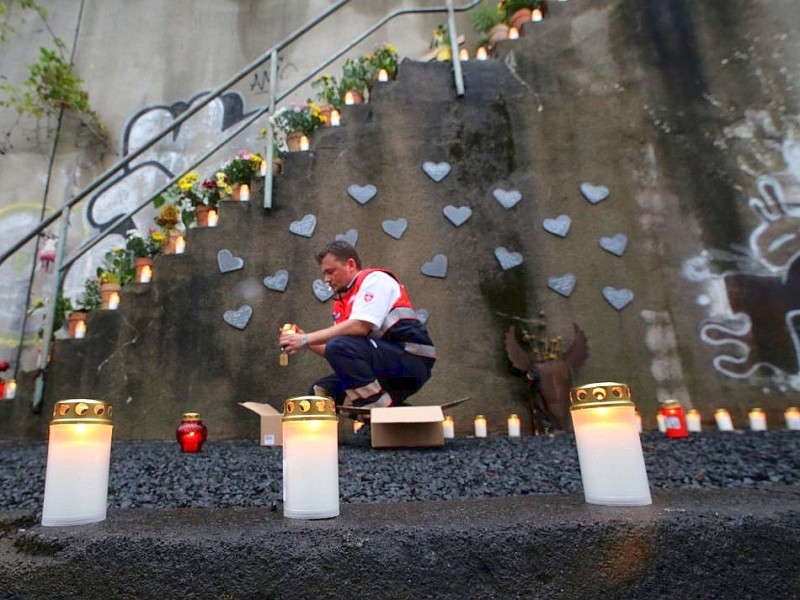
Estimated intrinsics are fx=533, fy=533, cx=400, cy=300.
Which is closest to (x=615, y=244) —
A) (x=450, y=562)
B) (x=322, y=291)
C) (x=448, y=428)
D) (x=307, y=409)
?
(x=448, y=428)

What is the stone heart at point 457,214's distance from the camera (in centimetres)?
379

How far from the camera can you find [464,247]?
3.74 meters

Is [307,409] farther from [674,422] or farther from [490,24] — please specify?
[490,24]

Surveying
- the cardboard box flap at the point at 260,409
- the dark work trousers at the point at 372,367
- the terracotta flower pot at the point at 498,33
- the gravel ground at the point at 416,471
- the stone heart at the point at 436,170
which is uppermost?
the terracotta flower pot at the point at 498,33

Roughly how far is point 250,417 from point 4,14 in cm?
672

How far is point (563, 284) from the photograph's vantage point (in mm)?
3682

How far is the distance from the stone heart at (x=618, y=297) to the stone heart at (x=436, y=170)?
4.60 ft

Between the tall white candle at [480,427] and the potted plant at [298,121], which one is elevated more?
the potted plant at [298,121]

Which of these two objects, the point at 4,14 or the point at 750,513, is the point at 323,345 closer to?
the point at 750,513

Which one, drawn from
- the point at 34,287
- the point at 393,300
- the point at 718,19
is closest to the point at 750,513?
the point at 393,300

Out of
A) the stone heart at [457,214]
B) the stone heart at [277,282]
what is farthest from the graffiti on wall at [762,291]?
the stone heart at [277,282]

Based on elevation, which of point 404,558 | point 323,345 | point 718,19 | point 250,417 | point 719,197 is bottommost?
point 404,558

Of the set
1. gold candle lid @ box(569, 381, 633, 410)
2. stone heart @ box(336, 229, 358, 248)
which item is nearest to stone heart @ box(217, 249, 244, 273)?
stone heart @ box(336, 229, 358, 248)

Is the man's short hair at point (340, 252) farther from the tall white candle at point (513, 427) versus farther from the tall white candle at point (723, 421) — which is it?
the tall white candle at point (723, 421)
